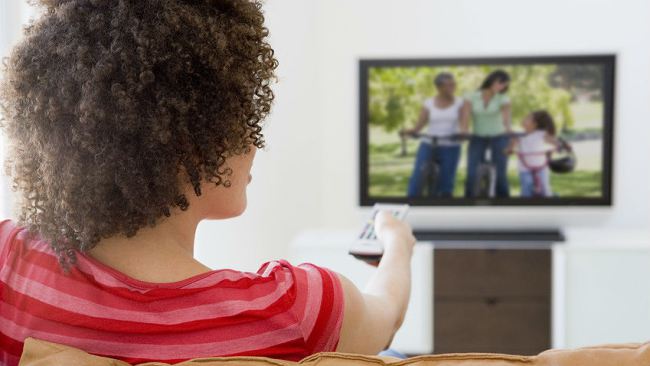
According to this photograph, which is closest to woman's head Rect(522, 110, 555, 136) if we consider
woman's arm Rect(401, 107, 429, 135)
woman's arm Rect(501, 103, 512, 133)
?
woman's arm Rect(501, 103, 512, 133)

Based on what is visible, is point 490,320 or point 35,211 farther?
point 490,320

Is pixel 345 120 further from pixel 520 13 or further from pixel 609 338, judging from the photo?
pixel 609 338

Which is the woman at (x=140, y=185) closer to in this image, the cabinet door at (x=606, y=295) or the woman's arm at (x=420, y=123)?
the cabinet door at (x=606, y=295)

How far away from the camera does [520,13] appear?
4.21 meters

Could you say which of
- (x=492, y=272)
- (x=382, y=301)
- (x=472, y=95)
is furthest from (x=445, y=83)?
(x=382, y=301)

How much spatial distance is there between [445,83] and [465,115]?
0.20m

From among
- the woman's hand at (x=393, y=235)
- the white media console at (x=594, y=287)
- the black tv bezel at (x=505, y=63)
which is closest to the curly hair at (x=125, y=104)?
the woman's hand at (x=393, y=235)

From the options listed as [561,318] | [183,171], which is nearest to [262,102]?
[183,171]

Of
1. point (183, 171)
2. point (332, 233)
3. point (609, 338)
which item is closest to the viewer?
point (183, 171)

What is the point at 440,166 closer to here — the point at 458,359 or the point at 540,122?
the point at 540,122

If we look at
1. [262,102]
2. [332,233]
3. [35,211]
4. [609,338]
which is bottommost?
[609,338]

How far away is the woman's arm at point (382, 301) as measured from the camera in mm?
1127

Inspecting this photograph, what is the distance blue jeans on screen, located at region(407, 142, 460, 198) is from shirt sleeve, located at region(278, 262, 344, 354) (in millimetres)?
3114

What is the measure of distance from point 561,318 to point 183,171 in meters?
2.98
